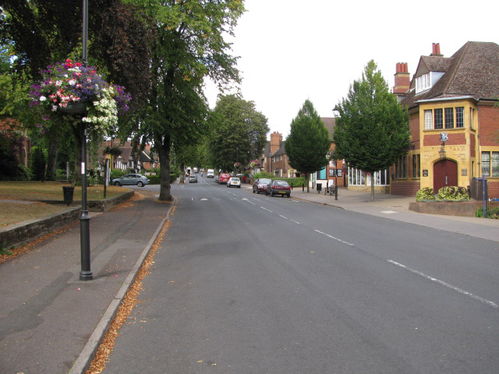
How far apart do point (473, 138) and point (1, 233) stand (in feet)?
101

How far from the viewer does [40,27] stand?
53.6ft

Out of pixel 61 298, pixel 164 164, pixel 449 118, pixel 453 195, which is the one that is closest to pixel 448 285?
pixel 61 298

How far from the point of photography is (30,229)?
36.4 ft

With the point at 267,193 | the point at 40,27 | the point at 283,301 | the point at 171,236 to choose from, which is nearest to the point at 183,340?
the point at 283,301

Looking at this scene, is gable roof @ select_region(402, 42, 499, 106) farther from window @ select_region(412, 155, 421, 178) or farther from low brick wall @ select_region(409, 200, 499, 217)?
low brick wall @ select_region(409, 200, 499, 217)

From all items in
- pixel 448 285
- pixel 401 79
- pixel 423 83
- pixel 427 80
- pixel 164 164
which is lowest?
pixel 448 285

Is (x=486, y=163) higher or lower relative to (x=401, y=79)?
lower

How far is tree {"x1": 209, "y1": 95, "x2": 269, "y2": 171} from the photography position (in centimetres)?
7188

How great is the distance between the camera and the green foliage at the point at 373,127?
2919cm

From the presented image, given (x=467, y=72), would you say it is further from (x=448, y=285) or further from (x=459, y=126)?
(x=448, y=285)

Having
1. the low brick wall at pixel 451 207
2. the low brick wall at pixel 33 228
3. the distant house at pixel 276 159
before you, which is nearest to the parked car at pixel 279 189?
the low brick wall at pixel 451 207

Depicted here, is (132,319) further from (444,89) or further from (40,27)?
(444,89)

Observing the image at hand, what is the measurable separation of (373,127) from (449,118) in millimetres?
6339

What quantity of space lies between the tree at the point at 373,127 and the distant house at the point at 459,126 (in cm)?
277
